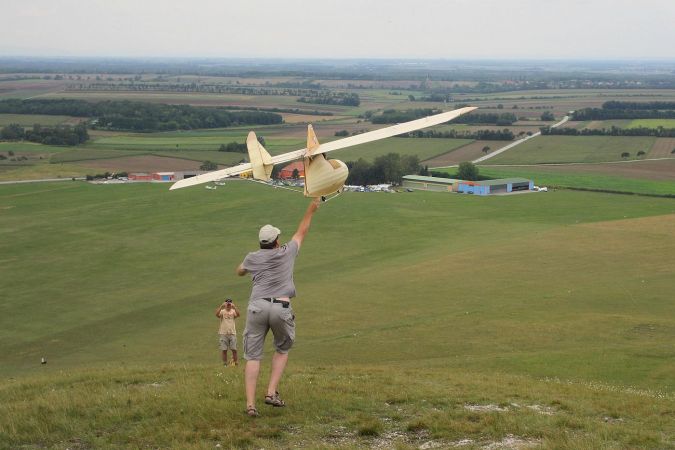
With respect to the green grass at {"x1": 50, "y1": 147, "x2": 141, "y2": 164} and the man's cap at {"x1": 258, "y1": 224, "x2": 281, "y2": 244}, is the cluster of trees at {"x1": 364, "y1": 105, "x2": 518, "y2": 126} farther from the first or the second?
the man's cap at {"x1": 258, "y1": 224, "x2": 281, "y2": 244}

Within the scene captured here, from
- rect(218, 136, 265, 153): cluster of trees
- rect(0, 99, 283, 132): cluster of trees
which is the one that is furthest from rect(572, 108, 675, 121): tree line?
rect(218, 136, 265, 153): cluster of trees

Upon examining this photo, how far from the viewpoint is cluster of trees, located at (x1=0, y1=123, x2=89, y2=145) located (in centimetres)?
11888

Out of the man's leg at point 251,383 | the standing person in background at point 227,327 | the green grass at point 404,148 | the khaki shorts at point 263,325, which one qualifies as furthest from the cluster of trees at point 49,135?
the man's leg at point 251,383

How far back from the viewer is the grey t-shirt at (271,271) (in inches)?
432

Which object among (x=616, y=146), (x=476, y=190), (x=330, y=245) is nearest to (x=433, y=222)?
(x=330, y=245)

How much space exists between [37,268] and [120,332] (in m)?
17.3

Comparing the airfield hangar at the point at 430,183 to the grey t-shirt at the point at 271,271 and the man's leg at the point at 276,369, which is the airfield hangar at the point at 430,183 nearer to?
the man's leg at the point at 276,369

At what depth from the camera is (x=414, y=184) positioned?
289 feet

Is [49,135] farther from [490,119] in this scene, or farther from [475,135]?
[490,119]

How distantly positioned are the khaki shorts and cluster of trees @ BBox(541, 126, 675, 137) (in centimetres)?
12401

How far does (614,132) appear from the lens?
128 meters

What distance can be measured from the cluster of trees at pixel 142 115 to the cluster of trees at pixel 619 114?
58437 mm

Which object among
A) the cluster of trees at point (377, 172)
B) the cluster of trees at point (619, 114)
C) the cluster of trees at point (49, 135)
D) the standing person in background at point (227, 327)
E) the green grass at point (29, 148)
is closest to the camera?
the standing person in background at point (227, 327)

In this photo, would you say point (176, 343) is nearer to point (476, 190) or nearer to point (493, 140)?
point (476, 190)
